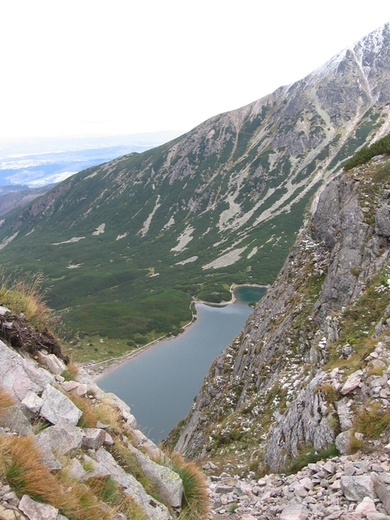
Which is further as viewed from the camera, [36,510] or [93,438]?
[93,438]

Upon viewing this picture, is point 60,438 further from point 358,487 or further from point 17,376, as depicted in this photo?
point 358,487

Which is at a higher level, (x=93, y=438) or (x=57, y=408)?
(x=57, y=408)

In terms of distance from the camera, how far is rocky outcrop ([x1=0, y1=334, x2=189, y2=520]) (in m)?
5.65

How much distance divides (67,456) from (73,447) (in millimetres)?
185

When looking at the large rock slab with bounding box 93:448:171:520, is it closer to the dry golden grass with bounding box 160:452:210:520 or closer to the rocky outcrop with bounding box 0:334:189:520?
the rocky outcrop with bounding box 0:334:189:520

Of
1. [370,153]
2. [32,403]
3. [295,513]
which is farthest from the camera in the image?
[370,153]

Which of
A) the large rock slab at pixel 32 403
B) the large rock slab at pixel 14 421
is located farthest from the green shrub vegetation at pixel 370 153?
the large rock slab at pixel 14 421

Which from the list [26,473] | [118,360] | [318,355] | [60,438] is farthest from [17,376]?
[118,360]

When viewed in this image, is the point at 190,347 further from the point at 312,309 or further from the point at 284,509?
the point at 284,509

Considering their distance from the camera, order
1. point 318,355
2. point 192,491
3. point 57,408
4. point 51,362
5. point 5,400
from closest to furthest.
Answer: point 5,400 < point 57,408 < point 192,491 < point 51,362 < point 318,355

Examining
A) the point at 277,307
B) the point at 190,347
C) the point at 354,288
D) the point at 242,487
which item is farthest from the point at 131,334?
the point at 242,487

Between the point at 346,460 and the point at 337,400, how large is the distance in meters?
3.14

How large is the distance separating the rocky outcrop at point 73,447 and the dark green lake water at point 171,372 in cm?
6012

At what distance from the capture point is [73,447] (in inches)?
269
